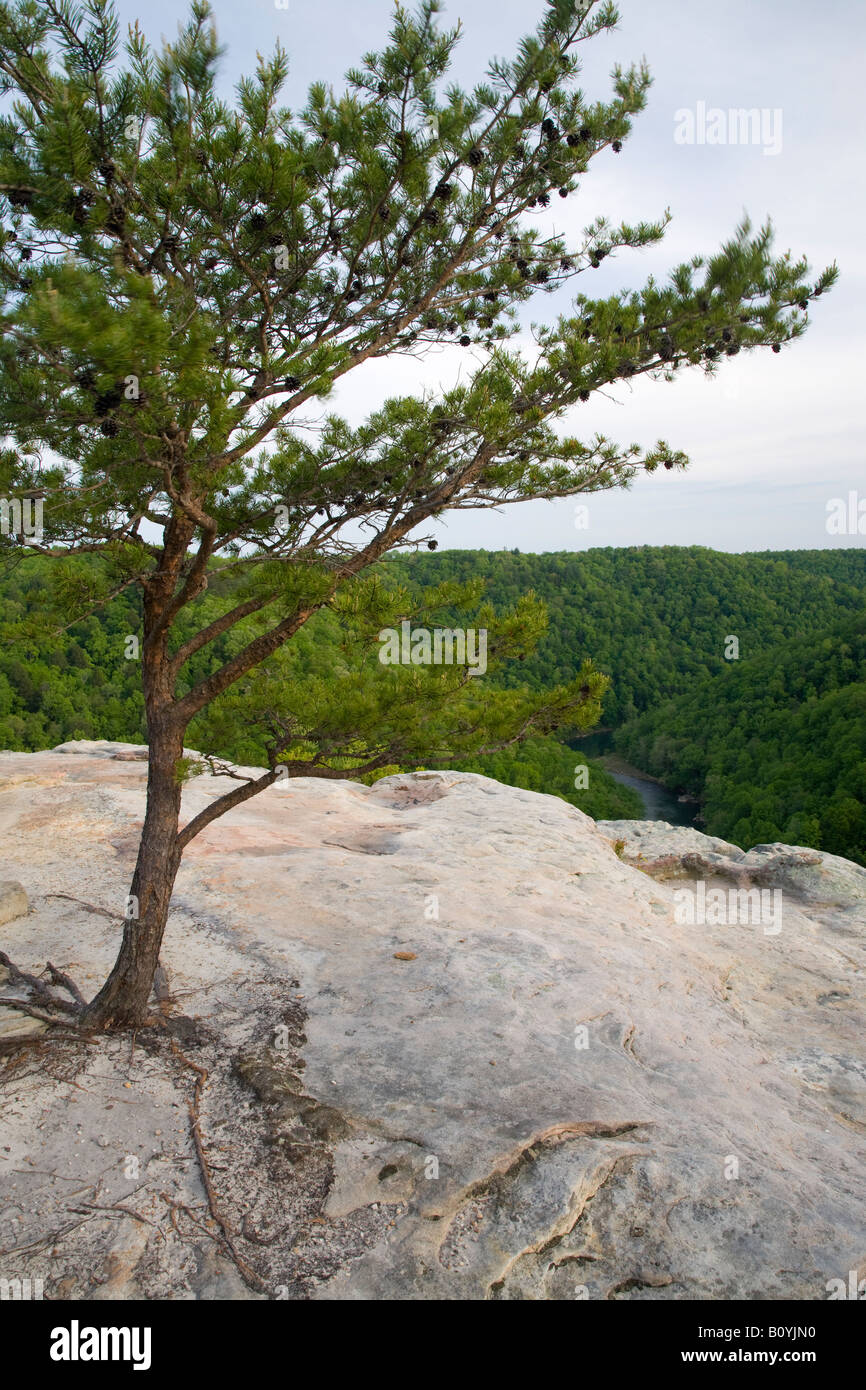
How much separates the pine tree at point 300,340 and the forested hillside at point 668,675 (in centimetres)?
40

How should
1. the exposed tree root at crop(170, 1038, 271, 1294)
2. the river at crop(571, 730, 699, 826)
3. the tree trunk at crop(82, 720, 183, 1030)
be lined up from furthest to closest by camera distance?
1. the river at crop(571, 730, 699, 826)
2. the tree trunk at crop(82, 720, 183, 1030)
3. the exposed tree root at crop(170, 1038, 271, 1294)

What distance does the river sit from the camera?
38.5m

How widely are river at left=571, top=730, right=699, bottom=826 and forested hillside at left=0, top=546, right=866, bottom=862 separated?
917 mm

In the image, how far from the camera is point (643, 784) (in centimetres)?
4622

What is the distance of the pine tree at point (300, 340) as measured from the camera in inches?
113

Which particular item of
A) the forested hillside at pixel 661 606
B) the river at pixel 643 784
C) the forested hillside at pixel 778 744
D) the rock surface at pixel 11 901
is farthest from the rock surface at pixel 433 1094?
the forested hillside at pixel 661 606

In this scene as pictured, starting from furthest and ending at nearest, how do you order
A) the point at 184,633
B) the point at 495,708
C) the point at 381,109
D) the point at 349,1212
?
the point at 184,633 → the point at 495,708 → the point at 381,109 → the point at 349,1212

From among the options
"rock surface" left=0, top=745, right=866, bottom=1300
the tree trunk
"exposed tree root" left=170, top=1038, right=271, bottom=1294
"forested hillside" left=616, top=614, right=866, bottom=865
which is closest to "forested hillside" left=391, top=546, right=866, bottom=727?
"forested hillside" left=616, top=614, right=866, bottom=865

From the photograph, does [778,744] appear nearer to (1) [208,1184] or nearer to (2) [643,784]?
(2) [643,784]

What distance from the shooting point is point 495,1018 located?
4406 millimetres

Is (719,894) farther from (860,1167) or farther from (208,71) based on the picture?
(208,71)

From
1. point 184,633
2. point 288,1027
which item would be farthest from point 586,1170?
point 184,633

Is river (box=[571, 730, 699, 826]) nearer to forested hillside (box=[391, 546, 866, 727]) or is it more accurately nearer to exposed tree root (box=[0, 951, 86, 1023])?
forested hillside (box=[391, 546, 866, 727])

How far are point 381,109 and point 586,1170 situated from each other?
4.65m
